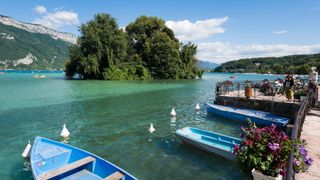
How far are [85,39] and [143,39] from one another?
59.2 ft

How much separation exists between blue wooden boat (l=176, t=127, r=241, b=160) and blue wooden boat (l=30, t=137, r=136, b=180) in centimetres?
464

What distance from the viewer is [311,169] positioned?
627cm

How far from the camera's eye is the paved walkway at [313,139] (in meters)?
5.95

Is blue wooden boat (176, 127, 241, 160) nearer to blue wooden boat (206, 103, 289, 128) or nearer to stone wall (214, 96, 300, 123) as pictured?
blue wooden boat (206, 103, 289, 128)

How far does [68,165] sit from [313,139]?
8946mm

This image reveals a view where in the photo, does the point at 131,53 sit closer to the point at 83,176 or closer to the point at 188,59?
the point at 188,59

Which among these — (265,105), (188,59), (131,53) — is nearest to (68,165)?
(265,105)

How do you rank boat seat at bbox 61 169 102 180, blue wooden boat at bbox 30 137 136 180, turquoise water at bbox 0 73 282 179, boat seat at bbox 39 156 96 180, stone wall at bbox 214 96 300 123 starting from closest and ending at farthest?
boat seat at bbox 39 156 96 180, blue wooden boat at bbox 30 137 136 180, boat seat at bbox 61 169 102 180, turquoise water at bbox 0 73 282 179, stone wall at bbox 214 96 300 123

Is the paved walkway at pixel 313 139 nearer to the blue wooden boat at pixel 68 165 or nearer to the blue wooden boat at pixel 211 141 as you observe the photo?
the blue wooden boat at pixel 211 141

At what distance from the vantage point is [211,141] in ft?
36.9

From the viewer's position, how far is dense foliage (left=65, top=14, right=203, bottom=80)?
61.2 metres

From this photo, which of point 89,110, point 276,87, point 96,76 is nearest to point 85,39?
point 96,76

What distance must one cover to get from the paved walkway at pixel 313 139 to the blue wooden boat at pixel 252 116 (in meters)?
2.05

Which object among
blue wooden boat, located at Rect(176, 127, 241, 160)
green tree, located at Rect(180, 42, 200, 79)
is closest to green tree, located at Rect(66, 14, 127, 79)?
green tree, located at Rect(180, 42, 200, 79)
